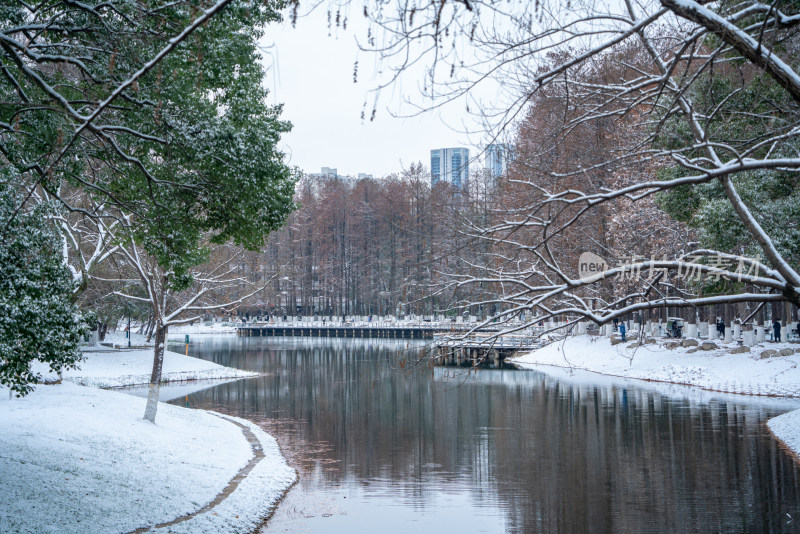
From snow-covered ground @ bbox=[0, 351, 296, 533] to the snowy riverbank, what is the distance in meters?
12.1

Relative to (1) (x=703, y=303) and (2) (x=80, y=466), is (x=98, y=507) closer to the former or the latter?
(2) (x=80, y=466)

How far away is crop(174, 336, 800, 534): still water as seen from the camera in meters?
12.1

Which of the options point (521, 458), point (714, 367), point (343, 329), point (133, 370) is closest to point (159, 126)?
point (521, 458)

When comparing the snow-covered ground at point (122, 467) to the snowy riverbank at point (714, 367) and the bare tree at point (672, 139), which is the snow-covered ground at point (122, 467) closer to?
the bare tree at point (672, 139)

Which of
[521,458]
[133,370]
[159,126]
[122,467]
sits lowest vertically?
[521,458]

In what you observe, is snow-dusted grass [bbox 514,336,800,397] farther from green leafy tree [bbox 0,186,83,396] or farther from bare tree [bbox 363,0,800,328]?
green leafy tree [bbox 0,186,83,396]

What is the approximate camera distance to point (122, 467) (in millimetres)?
12516

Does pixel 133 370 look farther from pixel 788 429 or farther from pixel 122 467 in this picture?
pixel 788 429

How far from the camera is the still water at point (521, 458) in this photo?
12.1m

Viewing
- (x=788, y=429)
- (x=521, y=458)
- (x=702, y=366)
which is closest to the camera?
(x=521, y=458)

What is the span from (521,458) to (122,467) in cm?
908

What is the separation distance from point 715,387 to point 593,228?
12043 millimetres

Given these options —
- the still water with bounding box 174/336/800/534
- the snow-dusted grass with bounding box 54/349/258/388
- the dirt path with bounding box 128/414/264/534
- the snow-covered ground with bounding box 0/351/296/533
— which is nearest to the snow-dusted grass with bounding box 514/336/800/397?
the still water with bounding box 174/336/800/534

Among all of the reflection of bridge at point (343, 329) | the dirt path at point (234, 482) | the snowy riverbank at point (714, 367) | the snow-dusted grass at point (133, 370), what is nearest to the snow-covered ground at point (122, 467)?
the dirt path at point (234, 482)
